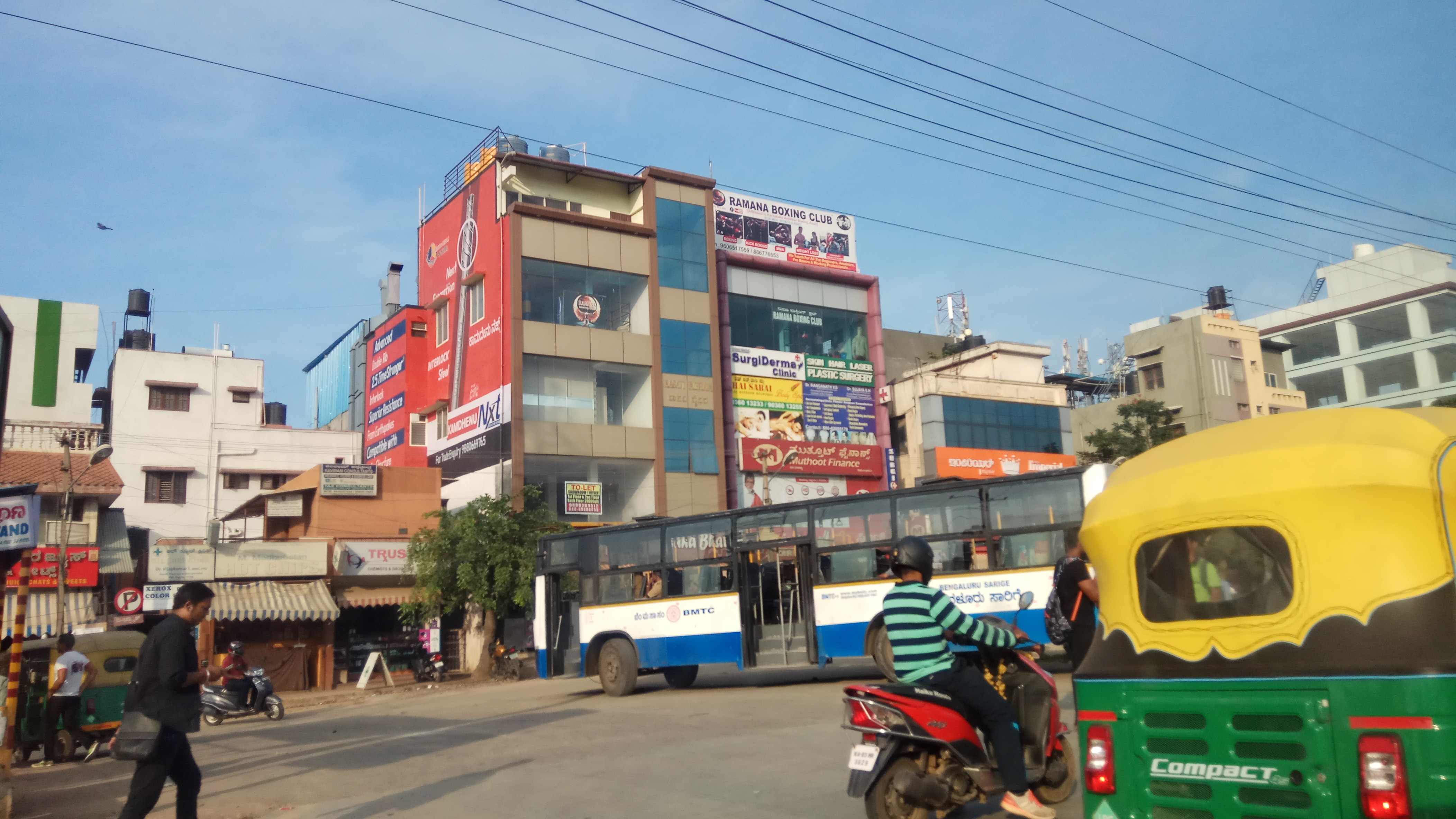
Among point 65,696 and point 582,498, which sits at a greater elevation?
point 582,498

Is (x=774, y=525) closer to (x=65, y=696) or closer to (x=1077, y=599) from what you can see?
(x=1077, y=599)

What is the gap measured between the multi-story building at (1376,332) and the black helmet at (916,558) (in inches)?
2043

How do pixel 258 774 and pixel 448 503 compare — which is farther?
pixel 448 503

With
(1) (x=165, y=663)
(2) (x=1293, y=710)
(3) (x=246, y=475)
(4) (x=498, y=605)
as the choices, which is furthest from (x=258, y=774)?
(3) (x=246, y=475)

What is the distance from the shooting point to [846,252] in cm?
4694

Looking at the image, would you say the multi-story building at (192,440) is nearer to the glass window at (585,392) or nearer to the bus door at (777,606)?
the glass window at (585,392)

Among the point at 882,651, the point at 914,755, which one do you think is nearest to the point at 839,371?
the point at 882,651

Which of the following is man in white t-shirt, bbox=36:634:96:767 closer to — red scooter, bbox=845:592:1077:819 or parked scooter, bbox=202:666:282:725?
parked scooter, bbox=202:666:282:725

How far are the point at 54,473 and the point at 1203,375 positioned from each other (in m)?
47.1

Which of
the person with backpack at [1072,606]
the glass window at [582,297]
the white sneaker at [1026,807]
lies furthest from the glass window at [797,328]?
the white sneaker at [1026,807]

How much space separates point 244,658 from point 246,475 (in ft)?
49.5

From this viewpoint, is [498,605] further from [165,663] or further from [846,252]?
[846,252]

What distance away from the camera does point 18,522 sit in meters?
8.90

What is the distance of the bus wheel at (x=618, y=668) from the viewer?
1714 centimetres
